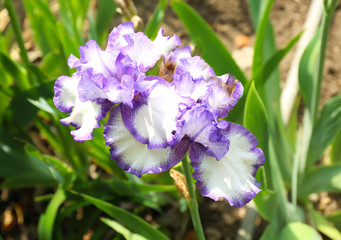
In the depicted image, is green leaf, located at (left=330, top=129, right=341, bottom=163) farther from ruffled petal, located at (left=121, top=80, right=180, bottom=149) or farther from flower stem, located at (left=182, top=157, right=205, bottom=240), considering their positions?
ruffled petal, located at (left=121, top=80, right=180, bottom=149)

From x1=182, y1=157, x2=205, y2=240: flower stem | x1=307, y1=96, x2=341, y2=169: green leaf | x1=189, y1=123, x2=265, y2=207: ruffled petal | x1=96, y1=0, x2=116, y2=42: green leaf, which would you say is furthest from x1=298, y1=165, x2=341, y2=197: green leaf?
x1=96, y1=0, x2=116, y2=42: green leaf

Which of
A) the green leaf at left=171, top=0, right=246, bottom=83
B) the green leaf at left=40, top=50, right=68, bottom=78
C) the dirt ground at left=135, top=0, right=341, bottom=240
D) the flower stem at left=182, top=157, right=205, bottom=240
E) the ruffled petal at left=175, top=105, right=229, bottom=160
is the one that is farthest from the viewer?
the dirt ground at left=135, top=0, right=341, bottom=240

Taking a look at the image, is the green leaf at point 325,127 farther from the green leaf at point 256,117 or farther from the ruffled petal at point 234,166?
the ruffled petal at point 234,166

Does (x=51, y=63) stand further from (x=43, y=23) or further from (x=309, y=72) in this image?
(x=309, y=72)

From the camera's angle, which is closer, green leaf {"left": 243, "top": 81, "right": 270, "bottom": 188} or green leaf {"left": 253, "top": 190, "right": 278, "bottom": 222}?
green leaf {"left": 243, "top": 81, "right": 270, "bottom": 188}

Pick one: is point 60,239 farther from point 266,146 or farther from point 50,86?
point 266,146
